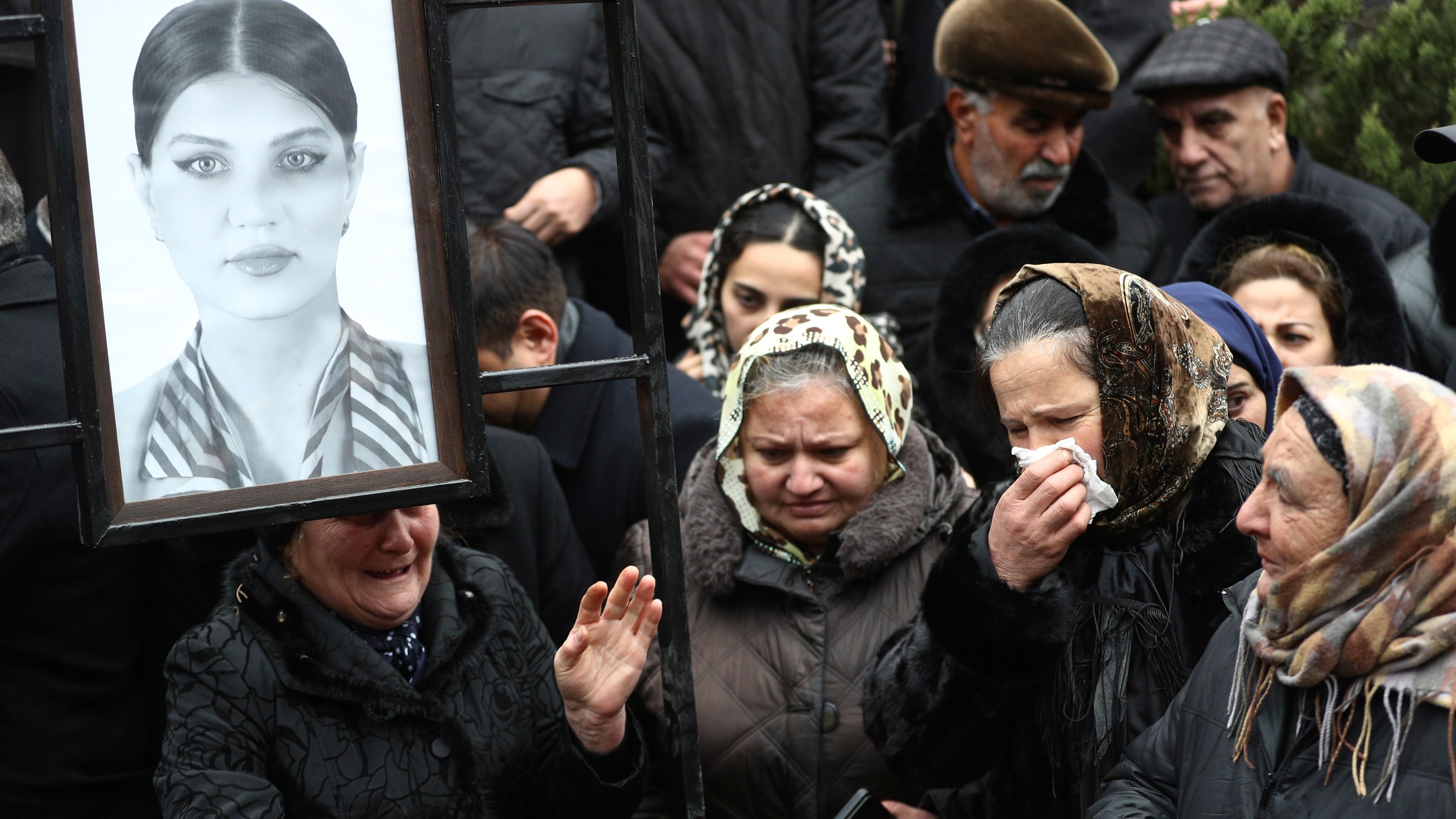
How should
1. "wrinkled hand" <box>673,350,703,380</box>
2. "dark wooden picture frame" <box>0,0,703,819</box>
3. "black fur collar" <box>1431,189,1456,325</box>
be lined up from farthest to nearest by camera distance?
"wrinkled hand" <box>673,350,703,380</box>, "black fur collar" <box>1431,189,1456,325</box>, "dark wooden picture frame" <box>0,0,703,819</box>

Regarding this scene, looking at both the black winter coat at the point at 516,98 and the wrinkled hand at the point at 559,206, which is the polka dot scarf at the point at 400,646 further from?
the black winter coat at the point at 516,98

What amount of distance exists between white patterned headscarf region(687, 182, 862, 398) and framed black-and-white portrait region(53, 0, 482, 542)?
2.08 m

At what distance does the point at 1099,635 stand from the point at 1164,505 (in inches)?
10.2

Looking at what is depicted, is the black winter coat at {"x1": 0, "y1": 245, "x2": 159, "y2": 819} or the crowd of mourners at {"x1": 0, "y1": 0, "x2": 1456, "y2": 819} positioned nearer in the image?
the crowd of mourners at {"x1": 0, "y1": 0, "x2": 1456, "y2": 819}

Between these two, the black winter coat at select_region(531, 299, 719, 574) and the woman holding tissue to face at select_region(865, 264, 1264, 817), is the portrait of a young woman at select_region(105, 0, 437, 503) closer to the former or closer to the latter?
the woman holding tissue to face at select_region(865, 264, 1264, 817)

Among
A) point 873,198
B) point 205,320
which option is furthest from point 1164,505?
point 873,198

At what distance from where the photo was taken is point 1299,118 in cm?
497

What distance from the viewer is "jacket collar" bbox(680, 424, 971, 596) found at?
10.2 feet

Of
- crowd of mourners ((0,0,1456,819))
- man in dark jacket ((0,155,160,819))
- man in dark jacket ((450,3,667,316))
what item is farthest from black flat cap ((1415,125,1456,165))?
man in dark jacket ((0,155,160,819))

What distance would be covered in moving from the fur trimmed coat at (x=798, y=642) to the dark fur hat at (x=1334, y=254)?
45.4 inches

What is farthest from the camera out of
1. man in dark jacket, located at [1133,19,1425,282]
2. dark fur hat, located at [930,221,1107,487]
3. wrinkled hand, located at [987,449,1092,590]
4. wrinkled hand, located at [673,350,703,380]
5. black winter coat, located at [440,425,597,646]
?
man in dark jacket, located at [1133,19,1425,282]

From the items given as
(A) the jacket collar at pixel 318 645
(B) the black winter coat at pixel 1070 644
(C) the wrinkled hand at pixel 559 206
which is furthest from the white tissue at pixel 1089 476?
(C) the wrinkled hand at pixel 559 206

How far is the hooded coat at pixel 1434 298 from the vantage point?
12.6 ft

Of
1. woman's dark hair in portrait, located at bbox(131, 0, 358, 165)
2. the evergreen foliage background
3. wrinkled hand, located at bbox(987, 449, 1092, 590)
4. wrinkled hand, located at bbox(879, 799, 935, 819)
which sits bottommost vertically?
wrinkled hand, located at bbox(879, 799, 935, 819)
